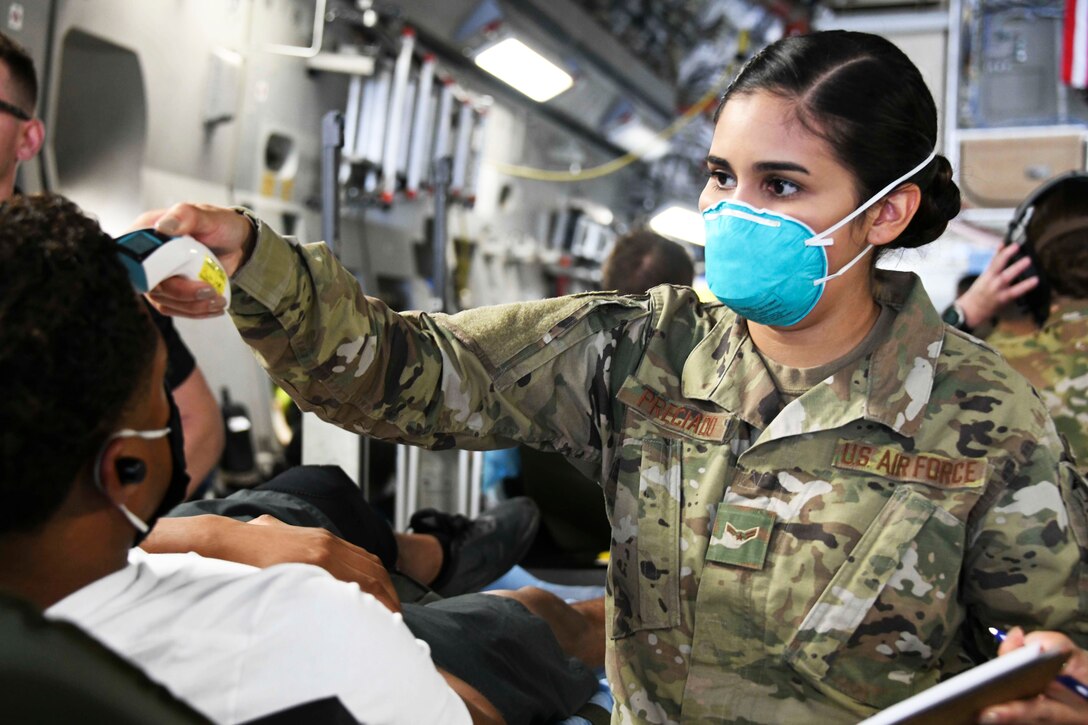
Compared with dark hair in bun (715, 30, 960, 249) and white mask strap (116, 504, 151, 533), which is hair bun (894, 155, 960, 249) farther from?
white mask strap (116, 504, 151, 533)

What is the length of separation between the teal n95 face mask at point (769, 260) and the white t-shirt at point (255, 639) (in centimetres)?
75

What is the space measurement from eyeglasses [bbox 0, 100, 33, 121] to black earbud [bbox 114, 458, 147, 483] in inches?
60.5

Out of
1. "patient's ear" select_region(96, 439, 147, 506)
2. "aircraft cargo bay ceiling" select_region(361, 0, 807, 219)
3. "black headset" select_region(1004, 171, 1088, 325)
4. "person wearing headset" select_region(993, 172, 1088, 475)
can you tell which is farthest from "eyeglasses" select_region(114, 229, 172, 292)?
"aircraft cargo bay ceiling" select_region(361, 0, 807, 219)

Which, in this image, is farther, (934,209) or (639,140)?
(639,140)

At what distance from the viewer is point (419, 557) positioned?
232 centimetres

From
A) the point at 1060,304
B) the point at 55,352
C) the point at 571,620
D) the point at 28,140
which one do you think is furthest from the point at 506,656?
the point at 1060,304

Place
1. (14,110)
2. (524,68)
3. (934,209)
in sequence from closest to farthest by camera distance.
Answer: (934,209), (14,110), (524,68)

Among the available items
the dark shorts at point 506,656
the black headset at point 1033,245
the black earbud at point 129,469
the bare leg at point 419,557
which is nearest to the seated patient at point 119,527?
the black earbud at point 129,469

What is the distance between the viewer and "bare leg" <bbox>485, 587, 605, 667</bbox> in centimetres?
198

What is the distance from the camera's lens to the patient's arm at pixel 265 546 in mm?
1414

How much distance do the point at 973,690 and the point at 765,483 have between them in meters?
0.45

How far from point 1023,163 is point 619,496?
12.2 feet

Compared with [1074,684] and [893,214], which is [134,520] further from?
[893,214]

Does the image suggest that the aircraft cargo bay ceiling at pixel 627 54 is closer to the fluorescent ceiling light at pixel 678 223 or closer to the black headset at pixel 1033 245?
the fluorescent ceiling light at pixel 678 223
